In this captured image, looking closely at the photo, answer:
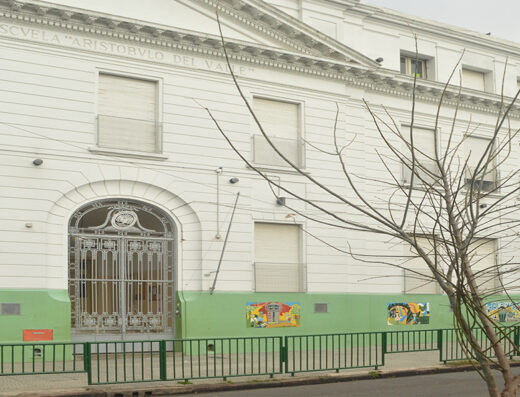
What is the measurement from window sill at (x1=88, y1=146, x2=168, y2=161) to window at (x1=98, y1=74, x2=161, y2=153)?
0.52ft

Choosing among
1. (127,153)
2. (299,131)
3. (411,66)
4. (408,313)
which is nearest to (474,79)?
(411,66)

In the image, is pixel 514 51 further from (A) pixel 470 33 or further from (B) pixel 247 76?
(B) pixel 247 76

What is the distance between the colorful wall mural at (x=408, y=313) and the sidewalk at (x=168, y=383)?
6.03 meters

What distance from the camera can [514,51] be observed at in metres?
27.4

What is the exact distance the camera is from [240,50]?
20656 millimetres

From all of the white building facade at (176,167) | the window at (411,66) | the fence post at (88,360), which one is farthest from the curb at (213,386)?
the window at (411,66)

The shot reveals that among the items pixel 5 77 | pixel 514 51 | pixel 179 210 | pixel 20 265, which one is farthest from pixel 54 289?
pixel 514 51

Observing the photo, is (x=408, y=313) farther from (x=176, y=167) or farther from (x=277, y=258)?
(x=176, y=167)

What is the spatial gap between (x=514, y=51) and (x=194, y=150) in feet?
45.5

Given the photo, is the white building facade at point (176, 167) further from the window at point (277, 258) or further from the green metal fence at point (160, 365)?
the green metal fence at point (160, 365)

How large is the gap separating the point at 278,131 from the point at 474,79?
29.2 ft

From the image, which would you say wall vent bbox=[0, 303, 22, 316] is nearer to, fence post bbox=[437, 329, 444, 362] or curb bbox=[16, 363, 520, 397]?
curb bbox=[16, 363, 520, 397]

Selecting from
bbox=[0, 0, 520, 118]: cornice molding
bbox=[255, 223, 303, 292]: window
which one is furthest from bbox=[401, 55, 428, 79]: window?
bbox=[255, 223, 303, 292]: window

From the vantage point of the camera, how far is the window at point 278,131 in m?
21.1
